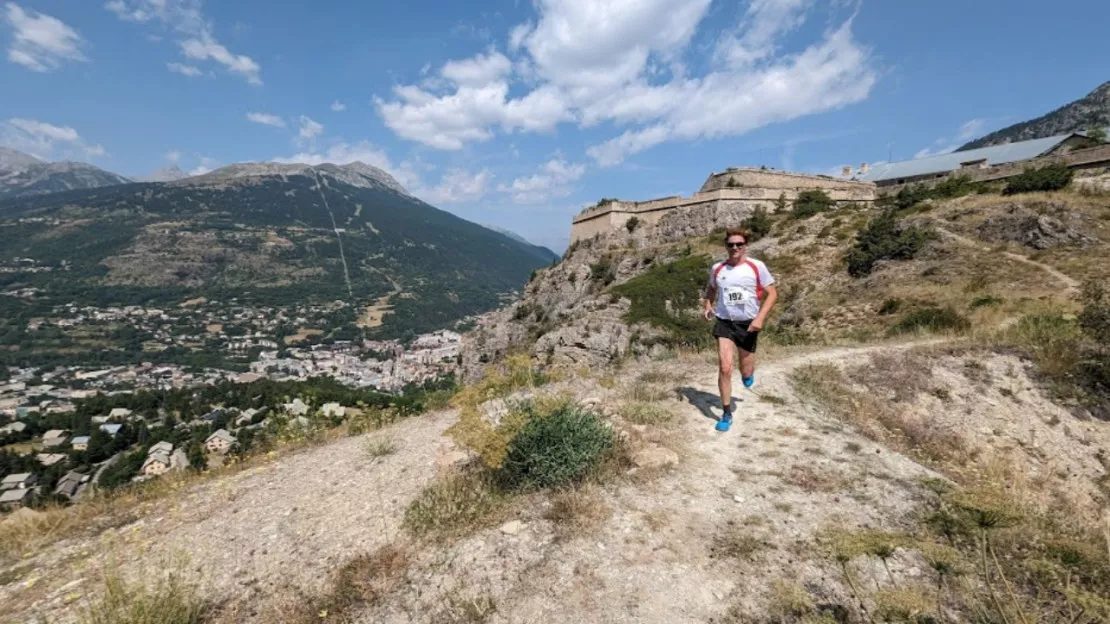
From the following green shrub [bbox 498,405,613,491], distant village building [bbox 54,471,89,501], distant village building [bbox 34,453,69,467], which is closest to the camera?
green shrub [bbox 498,405,613,491]

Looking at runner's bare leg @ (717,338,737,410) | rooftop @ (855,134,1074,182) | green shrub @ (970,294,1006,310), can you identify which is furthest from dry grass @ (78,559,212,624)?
rooftop @ (855,134,1074,182)

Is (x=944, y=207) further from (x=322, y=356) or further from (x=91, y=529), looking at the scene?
(x=322, y=356)

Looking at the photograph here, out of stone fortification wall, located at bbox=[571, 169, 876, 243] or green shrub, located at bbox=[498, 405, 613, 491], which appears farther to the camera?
stone fortification wall, located at bbox=[571, 169, 876, 243]

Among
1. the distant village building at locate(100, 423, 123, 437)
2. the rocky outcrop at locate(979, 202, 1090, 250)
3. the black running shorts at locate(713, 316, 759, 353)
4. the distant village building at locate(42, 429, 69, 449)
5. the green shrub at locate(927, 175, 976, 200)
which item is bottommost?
the distant village building at locate(42, 429, 69, 449)

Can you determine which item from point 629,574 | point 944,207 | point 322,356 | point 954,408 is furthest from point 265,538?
point 322,356

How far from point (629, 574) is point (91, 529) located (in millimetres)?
6367

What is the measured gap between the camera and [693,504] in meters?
4.62

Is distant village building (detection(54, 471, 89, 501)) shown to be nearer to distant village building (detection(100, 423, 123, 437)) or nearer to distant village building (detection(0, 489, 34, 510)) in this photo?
distant village building (detection(0, 489, 34, 510))

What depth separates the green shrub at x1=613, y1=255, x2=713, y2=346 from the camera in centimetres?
2281

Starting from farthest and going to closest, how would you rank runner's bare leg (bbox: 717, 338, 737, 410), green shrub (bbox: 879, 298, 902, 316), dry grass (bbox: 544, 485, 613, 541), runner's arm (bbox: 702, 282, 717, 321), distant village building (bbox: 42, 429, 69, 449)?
1. distant village building (bbox: 42, 429, 69, 449)
2. green shrub (bbox: 879, 298, 902, 316)
3. runner's arm (bbox: 702, 282, 717, 321)
4. runner's bare leg (bbox: 717, 338, 737, 410)
5. dry grass (bbox: 544, 485, 613, 541)

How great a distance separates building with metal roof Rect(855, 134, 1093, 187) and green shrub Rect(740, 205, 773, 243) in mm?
19206

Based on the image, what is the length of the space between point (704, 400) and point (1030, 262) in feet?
53.3

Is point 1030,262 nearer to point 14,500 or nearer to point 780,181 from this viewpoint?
point 780,181

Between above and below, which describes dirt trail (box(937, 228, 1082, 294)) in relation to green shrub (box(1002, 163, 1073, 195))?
below
